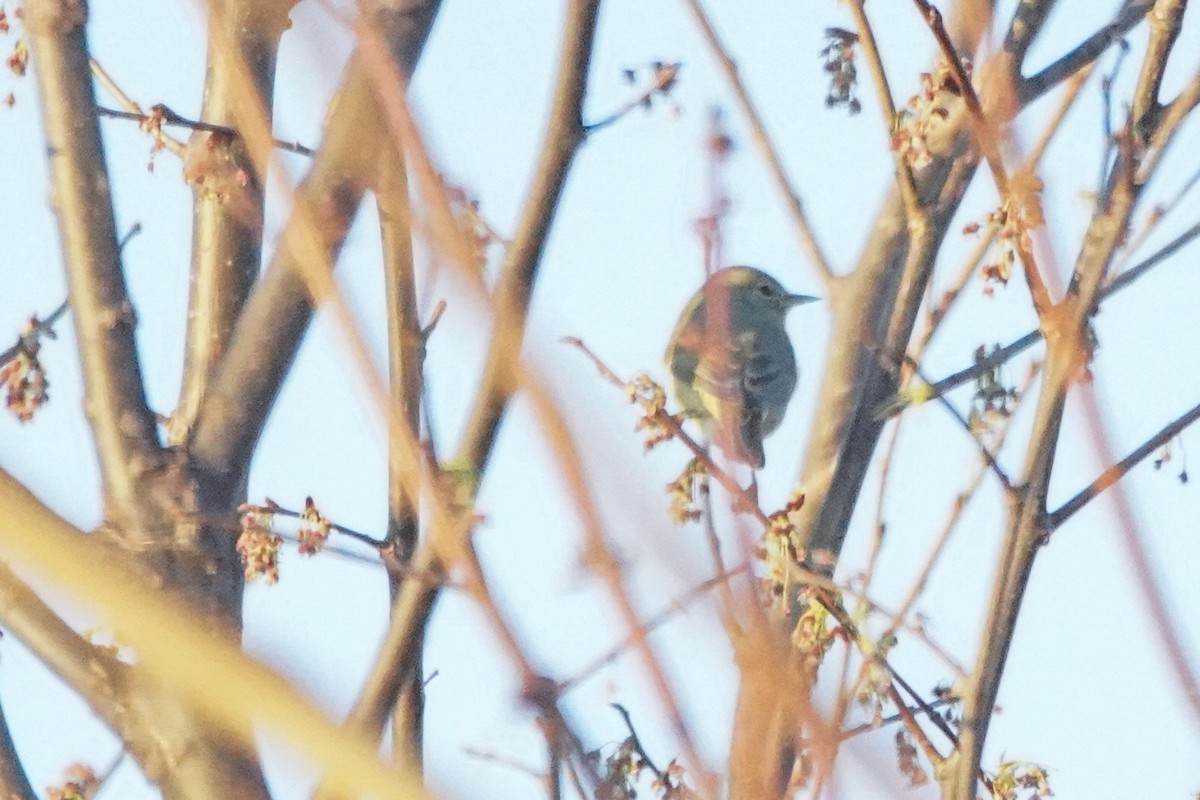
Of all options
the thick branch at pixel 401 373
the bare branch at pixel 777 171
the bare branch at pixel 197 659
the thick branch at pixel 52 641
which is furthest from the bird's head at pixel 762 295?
the bare branch at pixel 197 659

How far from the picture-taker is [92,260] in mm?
2682

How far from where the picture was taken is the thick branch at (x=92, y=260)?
262 centimetres

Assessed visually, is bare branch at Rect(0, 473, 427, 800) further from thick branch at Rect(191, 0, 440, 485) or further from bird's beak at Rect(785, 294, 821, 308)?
bird's beak at Rect(785, 294, 821, 308)

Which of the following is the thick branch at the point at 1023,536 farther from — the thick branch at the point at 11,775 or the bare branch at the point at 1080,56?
the thick branch at the point at 11,775

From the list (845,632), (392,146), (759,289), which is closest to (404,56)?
(392,146)

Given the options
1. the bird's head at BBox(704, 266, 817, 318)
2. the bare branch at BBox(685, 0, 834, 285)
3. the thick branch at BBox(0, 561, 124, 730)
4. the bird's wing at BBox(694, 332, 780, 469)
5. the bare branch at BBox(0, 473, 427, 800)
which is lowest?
the bare branch at BBox(0, 473, 427, 800)

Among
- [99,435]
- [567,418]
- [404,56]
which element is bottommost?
[567,418]

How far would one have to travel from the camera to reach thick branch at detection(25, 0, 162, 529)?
8.60ft

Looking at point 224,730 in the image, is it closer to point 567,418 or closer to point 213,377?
point 213,377

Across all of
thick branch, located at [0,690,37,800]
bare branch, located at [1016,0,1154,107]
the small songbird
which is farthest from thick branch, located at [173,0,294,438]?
the small songbird

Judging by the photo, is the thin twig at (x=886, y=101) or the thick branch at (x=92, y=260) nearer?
the thin twig at (x=886, y=101)

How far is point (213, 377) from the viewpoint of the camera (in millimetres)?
2812

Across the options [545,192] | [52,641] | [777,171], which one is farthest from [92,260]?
[777,171]

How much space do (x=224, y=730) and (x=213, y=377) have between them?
702 millimetres
